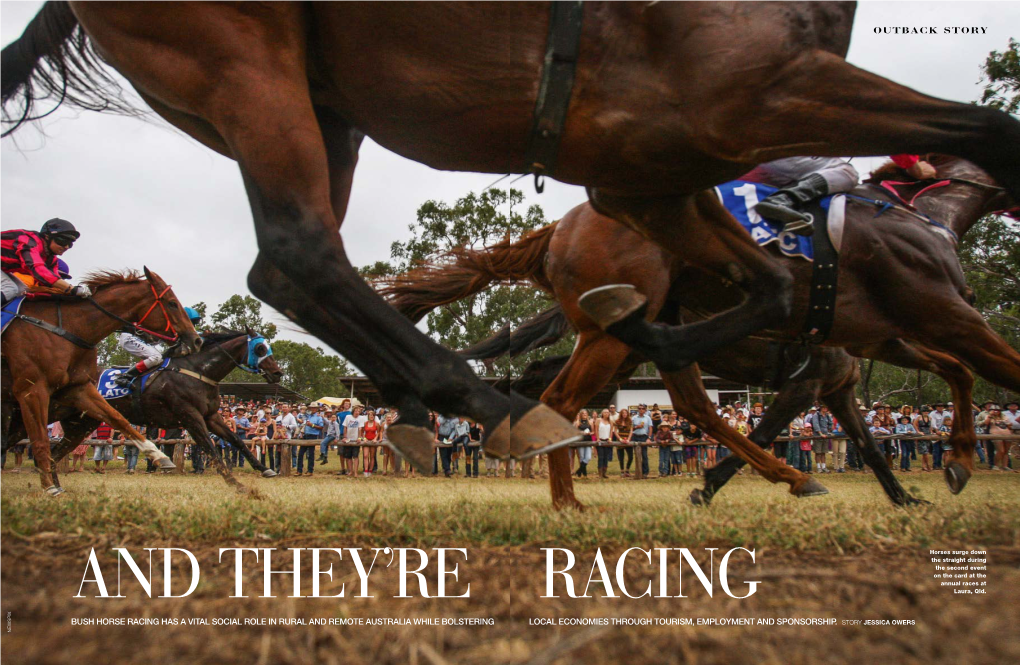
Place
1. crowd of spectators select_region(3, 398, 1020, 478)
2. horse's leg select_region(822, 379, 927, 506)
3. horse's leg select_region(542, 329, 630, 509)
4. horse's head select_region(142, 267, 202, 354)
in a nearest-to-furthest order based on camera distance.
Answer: horse's leg select_region(542, 329, 630, 509), horse's leg select_region(822, 379, 927, 506), horse's head select_region(142, 267, 202, 354), crowd of spectators select_region(3, 398, 1020, 478)

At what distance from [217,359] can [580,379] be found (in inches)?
396

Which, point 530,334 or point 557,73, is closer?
point 557,73

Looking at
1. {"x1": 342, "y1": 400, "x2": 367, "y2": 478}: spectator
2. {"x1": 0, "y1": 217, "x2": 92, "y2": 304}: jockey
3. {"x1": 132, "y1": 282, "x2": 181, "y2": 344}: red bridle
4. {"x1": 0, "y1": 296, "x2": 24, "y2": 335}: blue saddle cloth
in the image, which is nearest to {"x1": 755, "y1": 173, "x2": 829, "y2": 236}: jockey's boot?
{"x1": 0, "y1": 217, "x2": 92, "y2": 304}: jockey

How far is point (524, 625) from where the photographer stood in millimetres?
1446

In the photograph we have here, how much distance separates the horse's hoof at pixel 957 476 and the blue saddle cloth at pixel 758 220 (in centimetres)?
196

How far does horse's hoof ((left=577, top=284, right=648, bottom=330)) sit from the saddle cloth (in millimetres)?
2097

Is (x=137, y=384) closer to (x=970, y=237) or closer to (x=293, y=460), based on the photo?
(x=293, y=460)

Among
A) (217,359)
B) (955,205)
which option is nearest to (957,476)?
(955,205)

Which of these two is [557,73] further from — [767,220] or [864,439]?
[864,439]

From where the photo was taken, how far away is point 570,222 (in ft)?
16.9

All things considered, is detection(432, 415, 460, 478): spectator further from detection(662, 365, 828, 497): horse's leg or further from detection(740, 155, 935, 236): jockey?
detection(740, 155, 935, 236): jockey

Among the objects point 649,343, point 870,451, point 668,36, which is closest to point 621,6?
point 668,36

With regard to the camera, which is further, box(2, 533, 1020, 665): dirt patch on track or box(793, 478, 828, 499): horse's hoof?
box(793, 478, 828, 499): horse's hoof

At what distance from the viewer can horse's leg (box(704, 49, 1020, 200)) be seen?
2.21 meters
